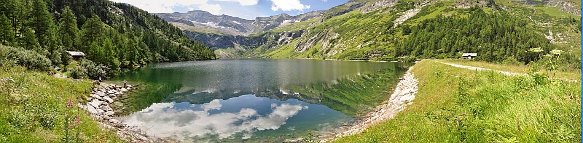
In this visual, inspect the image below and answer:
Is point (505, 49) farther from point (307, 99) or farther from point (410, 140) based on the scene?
point (410, 140)

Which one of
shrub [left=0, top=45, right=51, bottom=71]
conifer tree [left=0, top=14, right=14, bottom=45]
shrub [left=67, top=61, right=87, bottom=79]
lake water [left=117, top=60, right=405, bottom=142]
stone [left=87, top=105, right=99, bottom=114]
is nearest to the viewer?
lake water [left=117, top=60, right=405, bottom=142]

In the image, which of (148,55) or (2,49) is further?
(148,55)

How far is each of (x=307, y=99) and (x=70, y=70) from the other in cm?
3837

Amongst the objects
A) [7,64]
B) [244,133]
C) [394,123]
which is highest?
[7,64]

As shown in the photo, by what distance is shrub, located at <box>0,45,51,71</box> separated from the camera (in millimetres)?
42734

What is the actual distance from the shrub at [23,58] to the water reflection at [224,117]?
16467 mm

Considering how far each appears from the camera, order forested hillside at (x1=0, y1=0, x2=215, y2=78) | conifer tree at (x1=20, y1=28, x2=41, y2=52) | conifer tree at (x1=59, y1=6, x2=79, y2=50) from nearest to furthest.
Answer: forested hillside at (x1=0, y1=0, x2=215, y2=78)
conifer tree at (x1=20, y1=28, x2=41, y2=52)
conifer tree at (x1=59, y1=6, x2=79, y2=50)

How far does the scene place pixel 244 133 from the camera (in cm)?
2986

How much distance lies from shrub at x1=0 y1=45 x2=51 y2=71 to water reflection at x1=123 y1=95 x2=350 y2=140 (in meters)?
16.5

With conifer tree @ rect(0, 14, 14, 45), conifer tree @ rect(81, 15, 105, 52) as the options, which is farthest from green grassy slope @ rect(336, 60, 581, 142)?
conifer tree @ rect(81, 15, 105, 52)

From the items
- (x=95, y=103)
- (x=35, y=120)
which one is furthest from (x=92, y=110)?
(x=35, y=120)

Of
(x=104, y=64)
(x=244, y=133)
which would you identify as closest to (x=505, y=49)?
(x=104, y=64)

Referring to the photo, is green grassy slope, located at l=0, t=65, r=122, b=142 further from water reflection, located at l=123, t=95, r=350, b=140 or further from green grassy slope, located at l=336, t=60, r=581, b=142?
green grassy slope, located at l=336, t=60, r=581, b=142

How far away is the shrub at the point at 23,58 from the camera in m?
42.7
